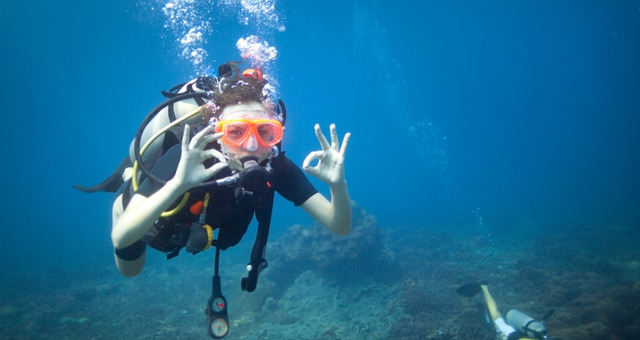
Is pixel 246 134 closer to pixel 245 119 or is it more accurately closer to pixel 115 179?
pixel 245 119

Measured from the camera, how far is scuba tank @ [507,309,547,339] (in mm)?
6342

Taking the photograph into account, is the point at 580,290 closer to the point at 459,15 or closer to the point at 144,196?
the point at 144,196

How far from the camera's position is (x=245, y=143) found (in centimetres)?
260

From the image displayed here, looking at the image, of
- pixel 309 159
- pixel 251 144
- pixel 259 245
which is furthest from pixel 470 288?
pixel 251 144

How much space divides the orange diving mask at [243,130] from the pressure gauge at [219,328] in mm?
1994

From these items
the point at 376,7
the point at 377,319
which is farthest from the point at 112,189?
the point at 376,7

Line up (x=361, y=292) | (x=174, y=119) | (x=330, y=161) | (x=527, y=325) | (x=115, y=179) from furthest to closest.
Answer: (x=361, y=292)
(x=527, y=325)
(x=115, y=179)
(x=174, y=119)
(x=330, y=161)

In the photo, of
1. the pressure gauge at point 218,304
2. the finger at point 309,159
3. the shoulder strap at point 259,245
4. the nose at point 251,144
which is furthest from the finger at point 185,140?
the pressure gauge at point 218,304

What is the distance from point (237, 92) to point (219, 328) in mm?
2544

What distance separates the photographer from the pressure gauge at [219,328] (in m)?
3.04

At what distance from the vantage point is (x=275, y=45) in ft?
132

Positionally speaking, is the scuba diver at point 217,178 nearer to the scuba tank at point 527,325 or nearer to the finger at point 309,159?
the finger at point 309,159

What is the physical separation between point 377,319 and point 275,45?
39.3 meters

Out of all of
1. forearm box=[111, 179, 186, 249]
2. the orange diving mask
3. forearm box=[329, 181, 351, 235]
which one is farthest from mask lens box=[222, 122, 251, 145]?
forearm box=[329, 181, 351, 235]
